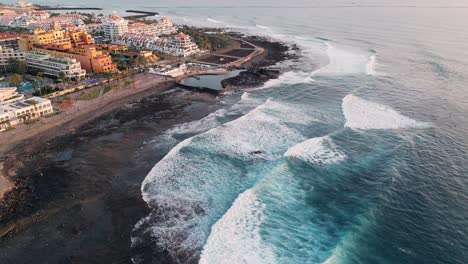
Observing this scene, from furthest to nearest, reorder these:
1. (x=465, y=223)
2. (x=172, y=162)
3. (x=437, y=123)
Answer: (x=437, y=123), (x=172, y=162), (x=465, y=223)

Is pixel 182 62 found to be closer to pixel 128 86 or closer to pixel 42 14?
pixel 128 86

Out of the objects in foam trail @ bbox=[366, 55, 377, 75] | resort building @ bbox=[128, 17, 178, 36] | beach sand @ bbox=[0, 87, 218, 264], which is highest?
resort building @ bbox=[128, 17, 178, 36]

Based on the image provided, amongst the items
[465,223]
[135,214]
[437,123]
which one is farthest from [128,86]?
[465,223]

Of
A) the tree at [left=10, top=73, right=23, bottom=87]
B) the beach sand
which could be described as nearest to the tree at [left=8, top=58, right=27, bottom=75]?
the tree at [left=10, top=73, right=23, bottom=87]

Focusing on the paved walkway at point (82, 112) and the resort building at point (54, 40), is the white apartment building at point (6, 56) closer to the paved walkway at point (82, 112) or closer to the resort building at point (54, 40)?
the resort building at point (54, 40)

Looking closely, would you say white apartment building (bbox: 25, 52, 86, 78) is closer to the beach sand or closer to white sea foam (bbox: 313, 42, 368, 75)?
the beach sand

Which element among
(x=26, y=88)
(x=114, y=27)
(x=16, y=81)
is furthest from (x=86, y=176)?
(x=114, y=27)
